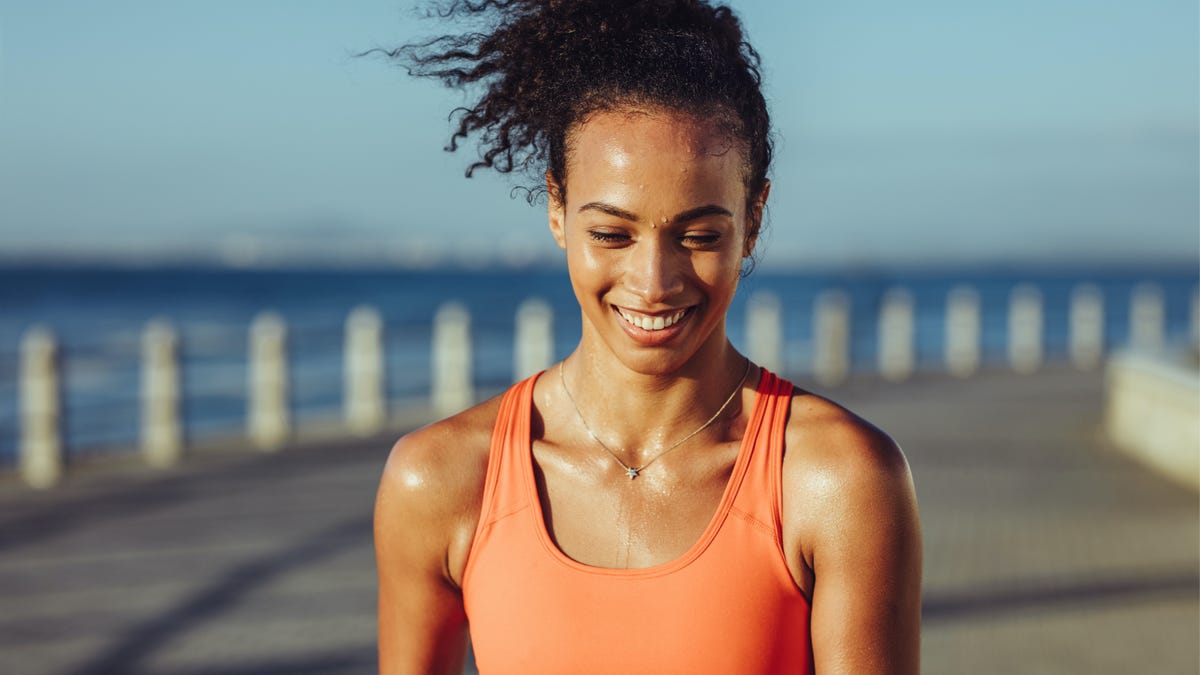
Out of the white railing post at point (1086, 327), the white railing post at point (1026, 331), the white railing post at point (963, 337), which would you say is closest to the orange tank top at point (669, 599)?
the white railing post at point (963, 337)

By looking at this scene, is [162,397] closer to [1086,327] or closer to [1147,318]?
[1086,327]

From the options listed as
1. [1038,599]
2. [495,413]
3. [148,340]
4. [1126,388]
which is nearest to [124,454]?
[148,340]

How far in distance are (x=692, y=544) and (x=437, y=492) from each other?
42 centimetres

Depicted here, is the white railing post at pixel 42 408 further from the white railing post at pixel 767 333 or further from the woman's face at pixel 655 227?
the white railing post at pixel 767 333

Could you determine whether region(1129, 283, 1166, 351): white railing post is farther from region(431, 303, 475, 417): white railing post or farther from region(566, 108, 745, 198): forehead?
region(566, 108, 745, 198): forehead

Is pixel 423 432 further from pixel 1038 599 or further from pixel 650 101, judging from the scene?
pixel 1038 599

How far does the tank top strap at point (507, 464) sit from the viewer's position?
210cm

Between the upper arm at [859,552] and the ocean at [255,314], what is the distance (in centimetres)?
55

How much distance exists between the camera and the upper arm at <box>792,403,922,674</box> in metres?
1.92

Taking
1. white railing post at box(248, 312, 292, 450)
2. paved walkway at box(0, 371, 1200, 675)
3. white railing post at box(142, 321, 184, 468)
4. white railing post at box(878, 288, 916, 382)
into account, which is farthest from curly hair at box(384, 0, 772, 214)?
white railing post at box(878, 288, 916, 382)

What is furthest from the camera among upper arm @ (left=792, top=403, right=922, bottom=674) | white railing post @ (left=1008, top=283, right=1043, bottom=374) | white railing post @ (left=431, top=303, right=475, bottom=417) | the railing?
white railing post @ (left=1008, top=283, right=1043, bottom=374)

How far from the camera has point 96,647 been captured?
632 centimetres

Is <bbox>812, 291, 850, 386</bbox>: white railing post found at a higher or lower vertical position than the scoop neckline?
lower

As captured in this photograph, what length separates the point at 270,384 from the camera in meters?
13.3
